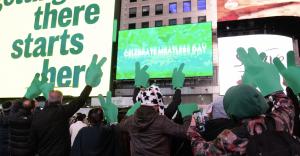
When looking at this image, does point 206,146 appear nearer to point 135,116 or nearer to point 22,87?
point 135,116

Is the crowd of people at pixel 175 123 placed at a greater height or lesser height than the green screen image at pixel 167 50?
lesser

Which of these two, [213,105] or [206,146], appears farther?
Answer: [213,105]

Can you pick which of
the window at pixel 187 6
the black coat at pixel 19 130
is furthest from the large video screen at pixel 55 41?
the window at pixel 187 6

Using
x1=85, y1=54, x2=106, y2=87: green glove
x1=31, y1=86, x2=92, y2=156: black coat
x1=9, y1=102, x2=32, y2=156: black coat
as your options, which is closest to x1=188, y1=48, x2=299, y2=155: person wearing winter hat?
x1=31, y1=86, x2=92, y2=156: black coat

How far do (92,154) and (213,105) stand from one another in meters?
1.17

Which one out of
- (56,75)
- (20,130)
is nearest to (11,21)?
(56,75)

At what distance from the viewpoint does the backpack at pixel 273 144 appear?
5.17ft

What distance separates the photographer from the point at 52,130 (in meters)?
3.55

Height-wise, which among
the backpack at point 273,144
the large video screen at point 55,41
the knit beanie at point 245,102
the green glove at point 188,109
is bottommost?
the backpack at point 273,144

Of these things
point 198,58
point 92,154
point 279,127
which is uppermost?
point 198,58

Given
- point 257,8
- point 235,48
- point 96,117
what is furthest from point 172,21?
point 96,117

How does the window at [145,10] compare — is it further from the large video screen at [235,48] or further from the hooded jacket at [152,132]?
the hooded jacket at [152,132]

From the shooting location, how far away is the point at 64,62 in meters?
12.1

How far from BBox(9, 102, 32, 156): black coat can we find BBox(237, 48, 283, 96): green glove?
8.34ft
